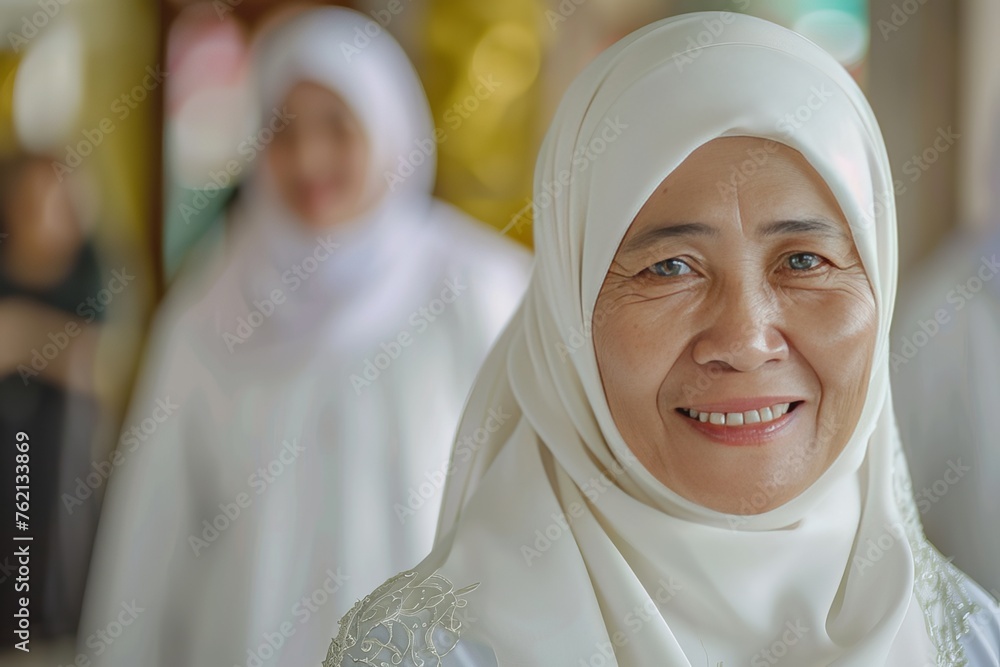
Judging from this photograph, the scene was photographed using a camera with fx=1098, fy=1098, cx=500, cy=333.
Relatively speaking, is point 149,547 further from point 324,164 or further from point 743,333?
point 743,333

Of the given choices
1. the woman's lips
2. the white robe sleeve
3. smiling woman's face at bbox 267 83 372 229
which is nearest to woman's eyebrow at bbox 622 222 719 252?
the woman's lips

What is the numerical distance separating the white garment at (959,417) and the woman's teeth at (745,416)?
2044mm

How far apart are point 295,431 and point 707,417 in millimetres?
2009

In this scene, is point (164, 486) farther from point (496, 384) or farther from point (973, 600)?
point (973, 600)

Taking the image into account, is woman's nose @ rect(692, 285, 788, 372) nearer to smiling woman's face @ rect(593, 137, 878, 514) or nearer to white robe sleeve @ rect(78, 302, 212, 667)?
smiling woman's face @ rect(593, 137, 878, 514)

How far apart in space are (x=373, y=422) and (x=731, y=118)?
1.98 m

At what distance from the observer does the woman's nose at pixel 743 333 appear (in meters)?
1.27

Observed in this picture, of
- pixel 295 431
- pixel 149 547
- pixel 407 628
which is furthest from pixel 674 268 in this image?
pixel 149 547

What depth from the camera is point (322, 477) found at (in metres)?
3.06

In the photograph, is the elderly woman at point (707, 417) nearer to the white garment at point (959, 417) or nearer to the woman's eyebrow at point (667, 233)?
the woman's eyebrow at point (667, 233)

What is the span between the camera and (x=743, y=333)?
4.17ft

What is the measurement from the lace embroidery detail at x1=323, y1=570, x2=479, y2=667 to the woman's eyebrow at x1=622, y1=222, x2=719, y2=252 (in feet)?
1.52

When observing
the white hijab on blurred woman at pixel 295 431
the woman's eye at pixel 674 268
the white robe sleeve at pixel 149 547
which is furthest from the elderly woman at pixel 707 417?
the white robe sleeve at pixel 149 547

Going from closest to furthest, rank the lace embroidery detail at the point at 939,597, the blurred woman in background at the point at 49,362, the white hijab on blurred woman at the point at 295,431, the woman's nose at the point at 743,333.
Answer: the woman's nose at the point at 743,333 < the lace embroidery detail at the point at 939,597 < the white hijab on blurred woman at the point at 295,431 < the blurred woman in background at the point at 49,362
